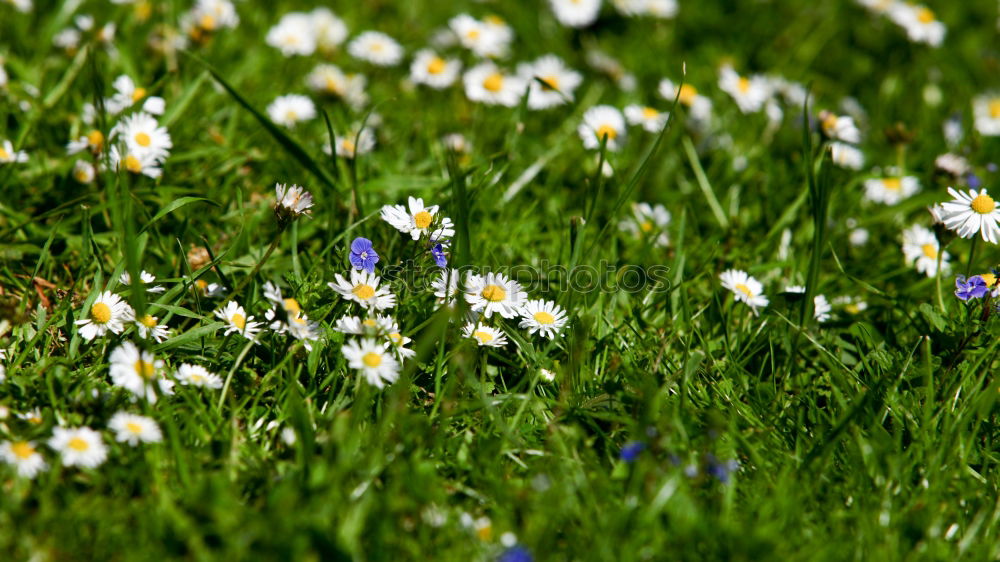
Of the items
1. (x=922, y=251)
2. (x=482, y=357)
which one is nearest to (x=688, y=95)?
(x=922, y=251)

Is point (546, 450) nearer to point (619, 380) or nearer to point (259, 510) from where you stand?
point (619, 380)

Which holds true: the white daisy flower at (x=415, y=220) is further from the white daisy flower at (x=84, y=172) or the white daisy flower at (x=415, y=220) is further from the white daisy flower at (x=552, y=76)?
the white daisy flower at (x=552, y=76)

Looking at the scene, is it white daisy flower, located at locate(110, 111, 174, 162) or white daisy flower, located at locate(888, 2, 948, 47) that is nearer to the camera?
white daisy flower, located at locate(110, 111, 174, 162)

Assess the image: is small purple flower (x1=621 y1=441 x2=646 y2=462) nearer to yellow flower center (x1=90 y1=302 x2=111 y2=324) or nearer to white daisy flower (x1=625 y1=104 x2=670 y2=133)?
yellow flower center (x1=90 y1=302 x2=111 y2=324)

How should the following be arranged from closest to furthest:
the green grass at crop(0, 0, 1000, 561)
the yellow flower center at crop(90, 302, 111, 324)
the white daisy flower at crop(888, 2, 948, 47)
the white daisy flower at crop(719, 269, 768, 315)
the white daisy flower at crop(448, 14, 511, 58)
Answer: the green grass at crop(0, 0, 1000, 561)
the yellow flower center at crop(90, 302, 111, 324)
the white daisy flower at crop(719, 269, 768, 315)
the white daisy flower at crop(448, 14, 511, 58)
the white daisy flower at crop(888, 2, 948, 47)

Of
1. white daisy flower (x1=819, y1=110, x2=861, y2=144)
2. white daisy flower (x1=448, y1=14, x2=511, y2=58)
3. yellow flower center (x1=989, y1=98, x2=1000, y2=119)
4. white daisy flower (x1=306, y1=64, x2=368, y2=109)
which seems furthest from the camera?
yellow flower center (x1=989, y1=98, x2=1000, y2=119)

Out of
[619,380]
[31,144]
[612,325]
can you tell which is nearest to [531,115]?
[612,325]

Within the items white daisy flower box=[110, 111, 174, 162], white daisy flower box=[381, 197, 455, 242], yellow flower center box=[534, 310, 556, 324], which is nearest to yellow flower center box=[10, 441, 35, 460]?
white daisy flower box=[381, 197, 455, 242]
